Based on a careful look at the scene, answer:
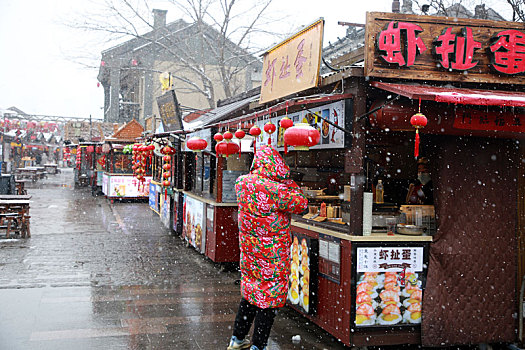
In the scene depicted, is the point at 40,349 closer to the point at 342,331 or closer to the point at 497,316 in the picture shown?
the point at 342,331

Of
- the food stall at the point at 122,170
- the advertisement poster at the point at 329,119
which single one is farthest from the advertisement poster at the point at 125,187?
the advertisement poster at the point at 329,119

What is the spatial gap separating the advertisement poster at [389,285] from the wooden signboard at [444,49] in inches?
76.8

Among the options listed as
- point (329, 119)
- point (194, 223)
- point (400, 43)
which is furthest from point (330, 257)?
point (194, 223)

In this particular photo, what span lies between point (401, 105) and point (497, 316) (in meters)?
2.66

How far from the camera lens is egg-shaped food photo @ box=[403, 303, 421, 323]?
18.0 ft

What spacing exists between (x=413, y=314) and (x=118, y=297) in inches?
170

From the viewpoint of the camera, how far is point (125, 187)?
22922mm

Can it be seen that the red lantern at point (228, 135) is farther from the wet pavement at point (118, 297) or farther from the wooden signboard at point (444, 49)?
the wooden signboard at point (444, 49)

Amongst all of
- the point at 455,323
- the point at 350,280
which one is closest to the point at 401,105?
the point at 350,280

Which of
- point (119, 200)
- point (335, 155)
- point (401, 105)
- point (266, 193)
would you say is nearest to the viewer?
point (266, 193)

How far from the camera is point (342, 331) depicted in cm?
549

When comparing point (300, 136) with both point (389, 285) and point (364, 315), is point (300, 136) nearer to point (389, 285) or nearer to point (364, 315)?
point (389, 285)

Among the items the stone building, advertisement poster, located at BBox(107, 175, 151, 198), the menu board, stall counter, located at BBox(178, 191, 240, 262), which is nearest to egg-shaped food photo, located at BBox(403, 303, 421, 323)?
the menu board

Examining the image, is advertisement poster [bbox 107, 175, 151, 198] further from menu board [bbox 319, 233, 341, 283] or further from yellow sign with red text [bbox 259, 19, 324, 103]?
menu board [bbox 319, 233, 341, 283]
